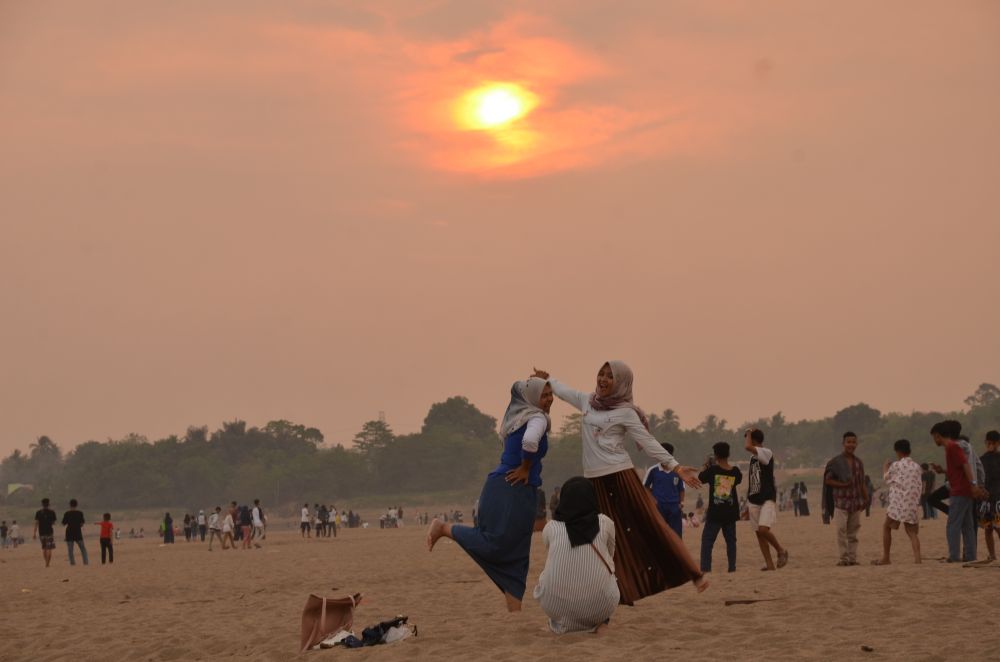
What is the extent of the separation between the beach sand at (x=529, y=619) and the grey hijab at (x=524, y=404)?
1520 mm

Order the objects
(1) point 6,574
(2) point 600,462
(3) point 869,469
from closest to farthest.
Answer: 1. (2) point 600,462
2. (1) point 6,574
3. (3) point 869,469

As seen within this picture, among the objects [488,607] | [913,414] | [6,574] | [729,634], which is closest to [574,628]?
[729,634]

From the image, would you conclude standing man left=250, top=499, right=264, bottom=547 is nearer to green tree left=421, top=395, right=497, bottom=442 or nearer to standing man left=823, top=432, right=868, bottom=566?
standing man left=823, top=432, right=868, bottom=566

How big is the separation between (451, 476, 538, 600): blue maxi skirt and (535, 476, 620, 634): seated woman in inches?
43.4

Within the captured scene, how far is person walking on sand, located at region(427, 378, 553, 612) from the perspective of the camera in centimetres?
960

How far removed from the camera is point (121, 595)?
1742 cm

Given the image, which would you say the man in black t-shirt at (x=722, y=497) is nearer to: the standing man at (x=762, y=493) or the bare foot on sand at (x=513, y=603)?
the standing man at (x=762, y=493)

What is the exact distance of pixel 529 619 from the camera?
9.75 metres

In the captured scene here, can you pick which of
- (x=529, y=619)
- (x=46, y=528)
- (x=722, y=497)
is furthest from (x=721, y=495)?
(x=46, y=528)

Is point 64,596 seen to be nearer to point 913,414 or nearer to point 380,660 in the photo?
point 380,660

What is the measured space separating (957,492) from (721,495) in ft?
8.63

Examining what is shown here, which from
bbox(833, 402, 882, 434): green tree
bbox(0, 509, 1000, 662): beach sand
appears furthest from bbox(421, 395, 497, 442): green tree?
bbox(0, 509, 1000, 662): beach sand

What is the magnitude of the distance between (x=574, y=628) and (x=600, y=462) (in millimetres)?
1303

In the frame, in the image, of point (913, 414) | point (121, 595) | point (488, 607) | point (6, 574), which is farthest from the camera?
point (913, 414)
